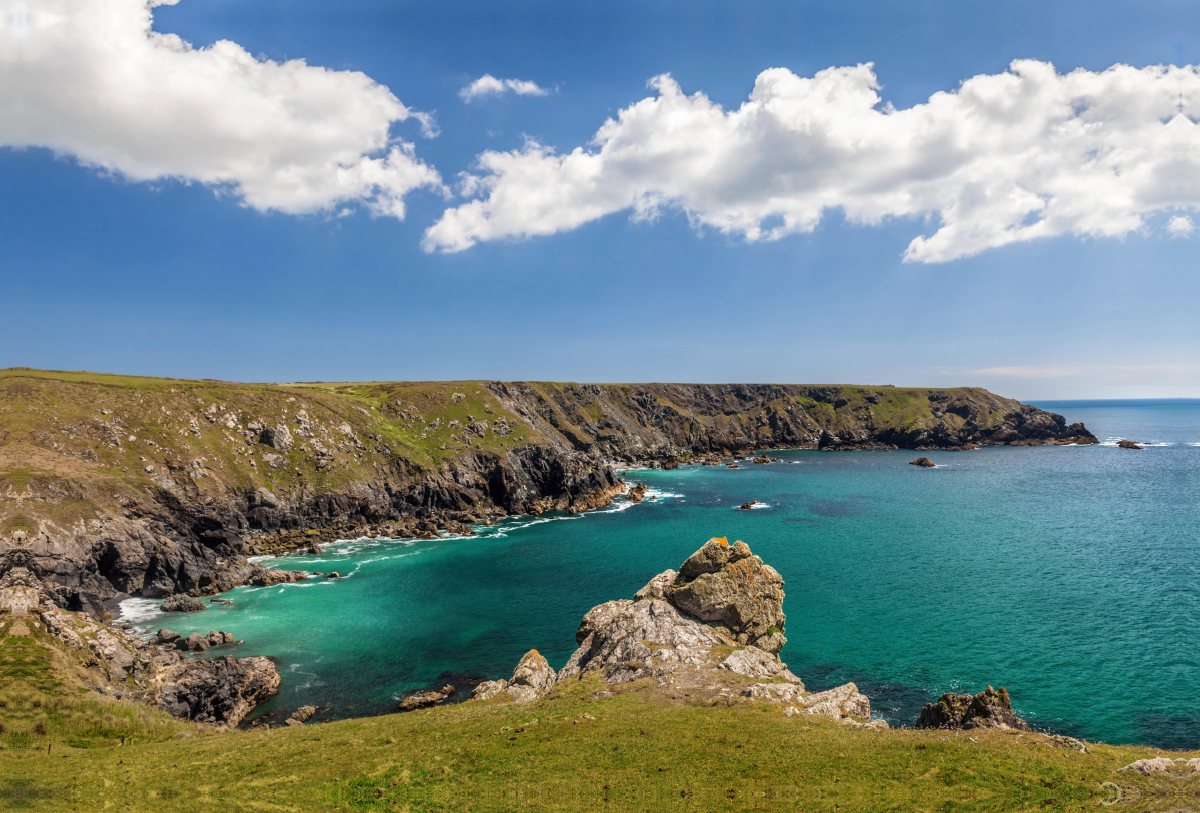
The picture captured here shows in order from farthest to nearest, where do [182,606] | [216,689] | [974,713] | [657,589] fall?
[182,606] → [657,589] → [216,689] → [974,713]

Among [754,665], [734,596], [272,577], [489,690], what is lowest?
[272,577]

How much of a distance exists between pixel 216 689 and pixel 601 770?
38252 millimetres

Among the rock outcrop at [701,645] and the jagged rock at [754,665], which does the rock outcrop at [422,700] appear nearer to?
the rock outcrop at [701,645]

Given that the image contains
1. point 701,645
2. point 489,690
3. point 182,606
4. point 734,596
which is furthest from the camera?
point 182,606

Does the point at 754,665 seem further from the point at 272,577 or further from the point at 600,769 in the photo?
the point at 272,577

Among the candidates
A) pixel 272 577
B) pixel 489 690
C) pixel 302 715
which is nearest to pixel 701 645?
A: pixel 489 690

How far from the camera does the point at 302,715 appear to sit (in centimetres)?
4188

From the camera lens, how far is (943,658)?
4878 cm

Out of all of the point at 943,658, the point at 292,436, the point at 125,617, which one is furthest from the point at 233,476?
the point at 943,658

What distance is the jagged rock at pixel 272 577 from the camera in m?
75.3

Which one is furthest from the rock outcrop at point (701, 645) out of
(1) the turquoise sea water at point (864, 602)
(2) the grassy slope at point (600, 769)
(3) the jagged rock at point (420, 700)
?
(1) the turquoise sea water at point (864, 602)

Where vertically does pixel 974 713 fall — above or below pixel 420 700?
above

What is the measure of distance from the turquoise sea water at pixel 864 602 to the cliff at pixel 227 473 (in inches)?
346

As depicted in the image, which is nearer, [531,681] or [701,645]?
[531,681]
